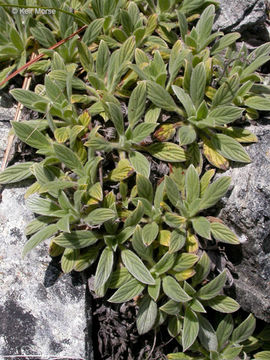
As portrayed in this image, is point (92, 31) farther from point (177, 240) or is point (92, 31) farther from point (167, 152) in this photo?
point (177, 240)

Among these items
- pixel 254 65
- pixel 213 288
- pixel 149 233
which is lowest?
pixel 213 288

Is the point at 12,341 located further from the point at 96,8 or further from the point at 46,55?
the point at 96,8

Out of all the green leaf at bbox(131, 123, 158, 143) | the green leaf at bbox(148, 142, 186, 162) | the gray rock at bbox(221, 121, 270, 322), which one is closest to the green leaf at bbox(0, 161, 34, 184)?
the green leaf at bbox(131, 123, 158, 143)

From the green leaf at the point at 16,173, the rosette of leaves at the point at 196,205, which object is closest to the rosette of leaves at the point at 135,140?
the rosette of leaves at the point at 196,205

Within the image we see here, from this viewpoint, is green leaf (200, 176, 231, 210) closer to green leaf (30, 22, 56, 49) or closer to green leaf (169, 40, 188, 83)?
green leaf (169, 40, 188, 83)

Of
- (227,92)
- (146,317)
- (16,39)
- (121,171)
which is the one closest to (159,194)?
(121,171)
